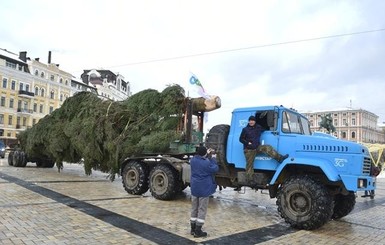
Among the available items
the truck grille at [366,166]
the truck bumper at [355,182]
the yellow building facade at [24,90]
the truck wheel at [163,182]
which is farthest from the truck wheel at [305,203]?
the yellow building facade at [24,90]

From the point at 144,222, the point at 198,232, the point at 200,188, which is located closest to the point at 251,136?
the point at 200,188

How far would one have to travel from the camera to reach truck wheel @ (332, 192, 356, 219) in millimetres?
8984

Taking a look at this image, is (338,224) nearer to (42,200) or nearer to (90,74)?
(42,200)

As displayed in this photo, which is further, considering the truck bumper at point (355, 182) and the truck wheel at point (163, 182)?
the truck wheel at point (163, 182)

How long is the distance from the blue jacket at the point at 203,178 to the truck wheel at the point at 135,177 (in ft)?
16.6

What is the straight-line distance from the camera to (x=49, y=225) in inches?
276

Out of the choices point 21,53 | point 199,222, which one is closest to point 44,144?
point 199,222

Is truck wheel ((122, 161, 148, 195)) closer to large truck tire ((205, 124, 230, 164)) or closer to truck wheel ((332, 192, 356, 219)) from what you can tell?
large truck tire ((205, 124, 230, 164))

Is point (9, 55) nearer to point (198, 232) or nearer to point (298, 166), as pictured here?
point (298, 166)

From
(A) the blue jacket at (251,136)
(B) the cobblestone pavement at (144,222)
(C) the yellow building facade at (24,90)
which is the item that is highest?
(C) the yellow building facade at (24,90)

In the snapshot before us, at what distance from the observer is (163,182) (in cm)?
1107

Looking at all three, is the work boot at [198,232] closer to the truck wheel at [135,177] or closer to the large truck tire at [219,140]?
the large truck tire at [219,140]

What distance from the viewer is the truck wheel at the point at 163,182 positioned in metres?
10.8

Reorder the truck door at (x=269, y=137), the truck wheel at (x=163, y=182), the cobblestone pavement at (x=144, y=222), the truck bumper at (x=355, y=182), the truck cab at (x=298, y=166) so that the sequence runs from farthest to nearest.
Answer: the truck wheel at (x=163, y=182)
the truck door at (x=269, y=137)
the truck cab at (x=298, y=166)
the truck bumper at (x=355, y=182)
the cobblestone pavement at (x=144, y=222)
